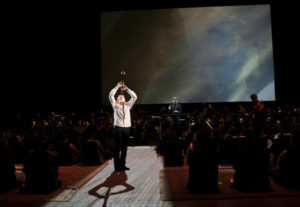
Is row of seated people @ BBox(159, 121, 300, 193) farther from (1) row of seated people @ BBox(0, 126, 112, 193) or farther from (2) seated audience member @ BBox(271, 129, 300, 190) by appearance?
(1) row of seated people @ BBox(0, 126, 112, 193)

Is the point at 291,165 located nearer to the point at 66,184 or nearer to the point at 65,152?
the point at 66,184

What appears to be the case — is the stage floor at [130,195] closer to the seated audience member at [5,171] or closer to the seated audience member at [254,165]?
the seated audience member at [254,165]

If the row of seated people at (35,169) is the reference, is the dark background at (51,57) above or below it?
above

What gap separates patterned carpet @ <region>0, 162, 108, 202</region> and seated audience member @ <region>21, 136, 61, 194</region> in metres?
0.11

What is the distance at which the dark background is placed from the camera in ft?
36.2

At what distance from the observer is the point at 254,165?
150 inches

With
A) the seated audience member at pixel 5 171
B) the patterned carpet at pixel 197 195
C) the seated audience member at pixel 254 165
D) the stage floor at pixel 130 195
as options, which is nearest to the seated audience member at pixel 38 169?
the seated audience member at pixel 5 171

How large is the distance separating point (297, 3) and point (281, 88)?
3053 mm

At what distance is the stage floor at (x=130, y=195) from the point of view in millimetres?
3416

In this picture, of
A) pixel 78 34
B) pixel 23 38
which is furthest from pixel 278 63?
pixel 23 38

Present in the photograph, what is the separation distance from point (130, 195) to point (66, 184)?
3.98 ft

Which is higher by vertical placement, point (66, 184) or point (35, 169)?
point (35, 169)

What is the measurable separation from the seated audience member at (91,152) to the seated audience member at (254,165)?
3183mm

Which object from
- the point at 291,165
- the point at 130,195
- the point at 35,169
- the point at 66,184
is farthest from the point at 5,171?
the point at 291,165
